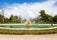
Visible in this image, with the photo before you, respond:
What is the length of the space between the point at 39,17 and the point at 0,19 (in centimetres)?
621

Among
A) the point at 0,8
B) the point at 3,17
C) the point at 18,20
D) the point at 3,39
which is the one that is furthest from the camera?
the point at 18,20

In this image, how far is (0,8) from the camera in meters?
21.4

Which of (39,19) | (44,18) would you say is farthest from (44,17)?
(39,19)

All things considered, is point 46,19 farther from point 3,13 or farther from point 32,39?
point 32,39

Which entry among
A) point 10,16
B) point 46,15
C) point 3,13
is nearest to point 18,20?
point 10,16

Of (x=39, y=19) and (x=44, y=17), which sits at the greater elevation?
(x=44, y=17)

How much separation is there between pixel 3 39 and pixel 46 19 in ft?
60.1

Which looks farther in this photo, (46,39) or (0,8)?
(0,8)

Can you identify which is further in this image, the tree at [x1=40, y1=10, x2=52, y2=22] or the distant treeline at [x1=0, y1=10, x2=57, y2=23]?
the tree at [x1=40, y1=10, x2=52, y2=22]

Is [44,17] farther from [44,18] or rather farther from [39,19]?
[39,19]

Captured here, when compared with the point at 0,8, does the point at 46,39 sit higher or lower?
lower

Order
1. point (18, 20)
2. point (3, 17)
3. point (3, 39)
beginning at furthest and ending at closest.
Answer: point (18, 20) → point (3, 17) → point (3, 39)

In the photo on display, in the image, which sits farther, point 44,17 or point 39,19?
point 39,19

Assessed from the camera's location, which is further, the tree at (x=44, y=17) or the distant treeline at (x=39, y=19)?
the tree at (x=44, y=17)
